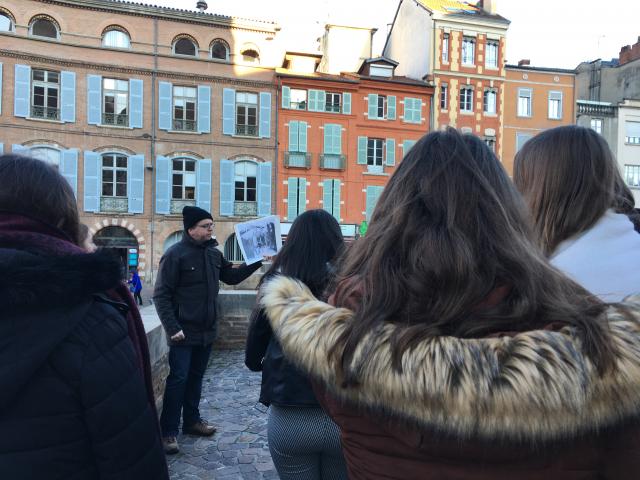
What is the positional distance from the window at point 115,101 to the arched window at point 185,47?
326 centimetres

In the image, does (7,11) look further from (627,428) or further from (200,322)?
(627,428)

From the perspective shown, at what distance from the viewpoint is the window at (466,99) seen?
2897 cm

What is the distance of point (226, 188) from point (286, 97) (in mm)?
6243

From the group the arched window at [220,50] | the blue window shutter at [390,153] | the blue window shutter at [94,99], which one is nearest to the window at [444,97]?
the blue window shutter at [390,153]

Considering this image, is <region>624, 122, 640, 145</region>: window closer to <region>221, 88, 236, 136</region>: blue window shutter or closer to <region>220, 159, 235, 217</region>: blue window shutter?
<region>221, 88, 236, 136</region>: blue window shutter

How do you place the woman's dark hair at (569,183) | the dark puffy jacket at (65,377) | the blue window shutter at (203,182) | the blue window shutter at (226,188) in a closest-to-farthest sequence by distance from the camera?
the dark puffy jacket at (65,377) → the woman's dark hair at (569,183) → the blue window shutter at (203,182) → the blue window shutter at (226,188)

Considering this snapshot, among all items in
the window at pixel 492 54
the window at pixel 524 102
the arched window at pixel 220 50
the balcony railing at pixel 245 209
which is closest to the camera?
the balcony railing at pixel 245 209

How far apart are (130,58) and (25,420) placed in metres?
26.3

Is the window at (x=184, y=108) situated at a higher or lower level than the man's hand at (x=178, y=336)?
higher

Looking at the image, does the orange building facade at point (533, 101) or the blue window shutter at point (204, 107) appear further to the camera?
the orange building facade at point (533, 101)

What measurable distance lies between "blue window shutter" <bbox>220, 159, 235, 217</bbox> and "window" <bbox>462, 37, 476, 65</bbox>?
1606 cm

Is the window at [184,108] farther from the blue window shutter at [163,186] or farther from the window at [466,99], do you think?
the window at [466,99]

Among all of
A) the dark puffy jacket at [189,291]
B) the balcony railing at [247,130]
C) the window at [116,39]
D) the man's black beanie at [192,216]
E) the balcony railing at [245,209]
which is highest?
the window at [116,39]

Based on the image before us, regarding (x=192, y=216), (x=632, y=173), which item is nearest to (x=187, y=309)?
(x=192, y=216)
